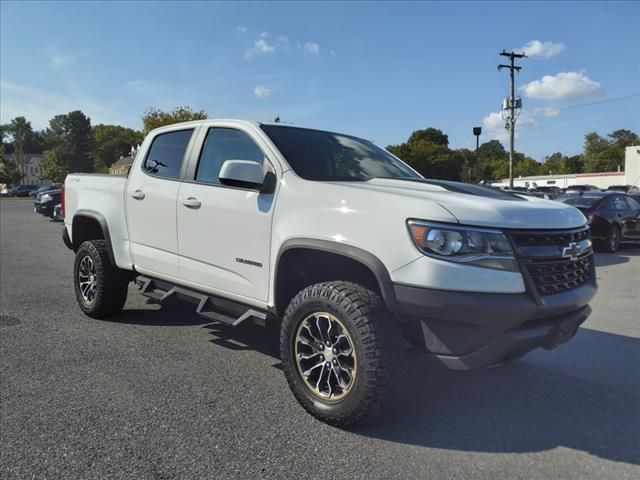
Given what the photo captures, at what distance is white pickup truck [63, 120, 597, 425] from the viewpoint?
8.99 feet

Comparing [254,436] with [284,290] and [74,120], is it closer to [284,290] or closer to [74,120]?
[284,290]

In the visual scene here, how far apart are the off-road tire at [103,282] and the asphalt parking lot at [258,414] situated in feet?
0.68

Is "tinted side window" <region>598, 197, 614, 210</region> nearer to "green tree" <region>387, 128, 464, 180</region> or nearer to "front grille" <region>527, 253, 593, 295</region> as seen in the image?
"front grille" <region>527, 253, 593, 295</region>

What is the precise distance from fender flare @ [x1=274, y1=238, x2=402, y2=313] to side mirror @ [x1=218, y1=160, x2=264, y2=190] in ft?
1.74

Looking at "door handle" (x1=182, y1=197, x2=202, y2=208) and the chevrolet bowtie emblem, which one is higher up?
"door handle" (x1=182, y1=197, x2=202, y2=208)

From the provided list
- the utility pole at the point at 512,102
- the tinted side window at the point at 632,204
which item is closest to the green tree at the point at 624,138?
the utility pole at the point at 512,102

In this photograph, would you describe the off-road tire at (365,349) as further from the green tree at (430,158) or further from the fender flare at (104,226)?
the green tree at (430,158)

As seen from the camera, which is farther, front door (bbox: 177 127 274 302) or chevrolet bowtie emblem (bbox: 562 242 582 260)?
Result: front door (bbox: 177 127 274 302)

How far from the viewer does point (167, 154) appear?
475cm

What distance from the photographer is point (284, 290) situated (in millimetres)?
3602

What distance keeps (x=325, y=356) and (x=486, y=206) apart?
4.31ft

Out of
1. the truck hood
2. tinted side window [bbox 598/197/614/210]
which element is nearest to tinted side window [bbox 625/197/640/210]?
tinted side window [bbox 598/197/614/210]

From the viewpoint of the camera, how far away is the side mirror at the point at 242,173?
3416 mm

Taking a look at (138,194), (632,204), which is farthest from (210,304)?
(632,204)
